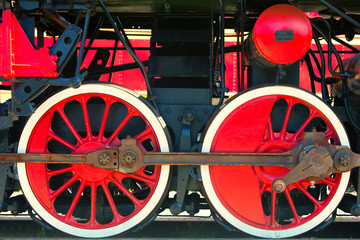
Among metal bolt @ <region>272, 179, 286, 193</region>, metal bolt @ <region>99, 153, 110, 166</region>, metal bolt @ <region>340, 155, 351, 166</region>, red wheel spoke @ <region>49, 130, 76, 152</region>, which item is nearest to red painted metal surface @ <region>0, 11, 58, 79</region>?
red wheel spoke @ <region>49, 130, 76, 152</region>

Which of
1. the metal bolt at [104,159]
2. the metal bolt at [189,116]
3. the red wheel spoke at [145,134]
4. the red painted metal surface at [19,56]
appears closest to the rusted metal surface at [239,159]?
the metal bolt at [104,159]

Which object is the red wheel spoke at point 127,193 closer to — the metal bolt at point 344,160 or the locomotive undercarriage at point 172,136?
the locomotive undercarriage at point 172,136

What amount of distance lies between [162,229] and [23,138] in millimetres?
1299

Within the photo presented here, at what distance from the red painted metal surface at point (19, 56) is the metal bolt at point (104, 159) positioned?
589 millimetres

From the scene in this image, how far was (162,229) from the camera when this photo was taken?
2904mm

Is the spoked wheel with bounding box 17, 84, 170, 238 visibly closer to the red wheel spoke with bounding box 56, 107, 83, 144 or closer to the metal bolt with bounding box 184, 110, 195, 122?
the red wheel spoke with bounding box 56, 107, 83, 144

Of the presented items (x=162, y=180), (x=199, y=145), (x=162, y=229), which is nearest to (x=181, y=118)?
(x=199, y=145)

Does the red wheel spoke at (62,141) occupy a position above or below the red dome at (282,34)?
below

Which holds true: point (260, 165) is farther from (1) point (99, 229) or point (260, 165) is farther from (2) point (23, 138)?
(2) point (23, 138)

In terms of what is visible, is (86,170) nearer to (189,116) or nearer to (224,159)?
(189,116)

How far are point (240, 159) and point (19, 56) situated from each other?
5.03ft

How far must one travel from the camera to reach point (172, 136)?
2.60m

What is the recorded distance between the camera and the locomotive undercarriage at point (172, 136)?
7.49ft

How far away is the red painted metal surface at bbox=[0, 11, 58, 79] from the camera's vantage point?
7.07 feet
